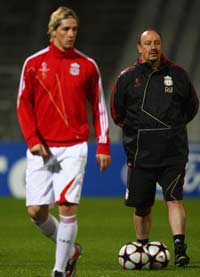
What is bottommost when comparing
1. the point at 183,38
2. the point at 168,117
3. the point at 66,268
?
the point at 183,38

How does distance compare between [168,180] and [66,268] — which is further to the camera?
[168,180]

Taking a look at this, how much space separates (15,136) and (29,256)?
1087 centimetres

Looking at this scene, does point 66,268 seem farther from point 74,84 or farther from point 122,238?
point 122,238

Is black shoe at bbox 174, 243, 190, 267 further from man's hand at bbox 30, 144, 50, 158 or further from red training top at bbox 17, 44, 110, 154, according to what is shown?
man's hand at bbox 30, 144, 50, 158

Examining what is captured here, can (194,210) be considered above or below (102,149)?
below

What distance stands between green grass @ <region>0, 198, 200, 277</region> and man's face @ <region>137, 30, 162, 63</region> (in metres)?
1.82

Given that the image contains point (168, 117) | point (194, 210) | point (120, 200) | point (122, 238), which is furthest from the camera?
point (120, 200)

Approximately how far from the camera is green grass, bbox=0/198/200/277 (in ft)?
26.2

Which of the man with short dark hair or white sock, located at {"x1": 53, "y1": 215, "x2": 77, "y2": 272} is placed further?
the man with short dark hair

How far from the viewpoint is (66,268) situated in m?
6.96

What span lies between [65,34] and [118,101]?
1.80 m

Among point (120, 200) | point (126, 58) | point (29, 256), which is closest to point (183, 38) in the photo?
point (126, 58)

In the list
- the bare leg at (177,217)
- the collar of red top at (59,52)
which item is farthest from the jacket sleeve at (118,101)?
the collar of red top at (59,52)

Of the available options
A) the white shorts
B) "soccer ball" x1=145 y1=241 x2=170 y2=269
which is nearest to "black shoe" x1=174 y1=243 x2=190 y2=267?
"soccer ball" x1=145 y1=241 x2=170 y2=269
